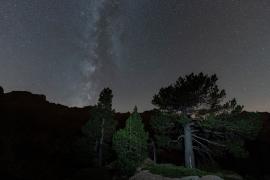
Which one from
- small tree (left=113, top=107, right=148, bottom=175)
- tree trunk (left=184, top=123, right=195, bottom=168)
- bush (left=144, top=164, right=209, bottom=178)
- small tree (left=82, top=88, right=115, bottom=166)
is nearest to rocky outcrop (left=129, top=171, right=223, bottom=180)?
bush (left=144, top=164, right=209, bottom=178)

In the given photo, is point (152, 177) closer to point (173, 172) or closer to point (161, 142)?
point (173, 172)

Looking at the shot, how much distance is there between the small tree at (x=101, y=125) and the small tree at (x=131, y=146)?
464 cm

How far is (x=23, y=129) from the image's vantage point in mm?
50812

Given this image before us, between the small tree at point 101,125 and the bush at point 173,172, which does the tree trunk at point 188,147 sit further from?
the small tree at point 101,125

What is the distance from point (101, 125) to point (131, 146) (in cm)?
628

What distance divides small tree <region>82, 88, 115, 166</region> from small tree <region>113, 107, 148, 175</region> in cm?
464

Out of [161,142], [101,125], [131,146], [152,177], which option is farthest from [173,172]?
[101,125]

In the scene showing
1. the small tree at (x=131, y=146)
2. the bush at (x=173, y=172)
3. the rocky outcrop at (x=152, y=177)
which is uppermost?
the small tree at (x=131, y=146)

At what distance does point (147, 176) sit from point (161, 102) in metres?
10.9

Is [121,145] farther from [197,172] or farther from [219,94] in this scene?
[219,94]

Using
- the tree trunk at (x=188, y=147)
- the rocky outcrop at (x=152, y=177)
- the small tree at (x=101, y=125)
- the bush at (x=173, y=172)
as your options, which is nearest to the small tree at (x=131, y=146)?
the rocky outcrop at (x=152, y=177)

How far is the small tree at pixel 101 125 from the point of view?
3412 cm

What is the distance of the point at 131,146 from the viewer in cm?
2955

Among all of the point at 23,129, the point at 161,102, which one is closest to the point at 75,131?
the point at 23,129
